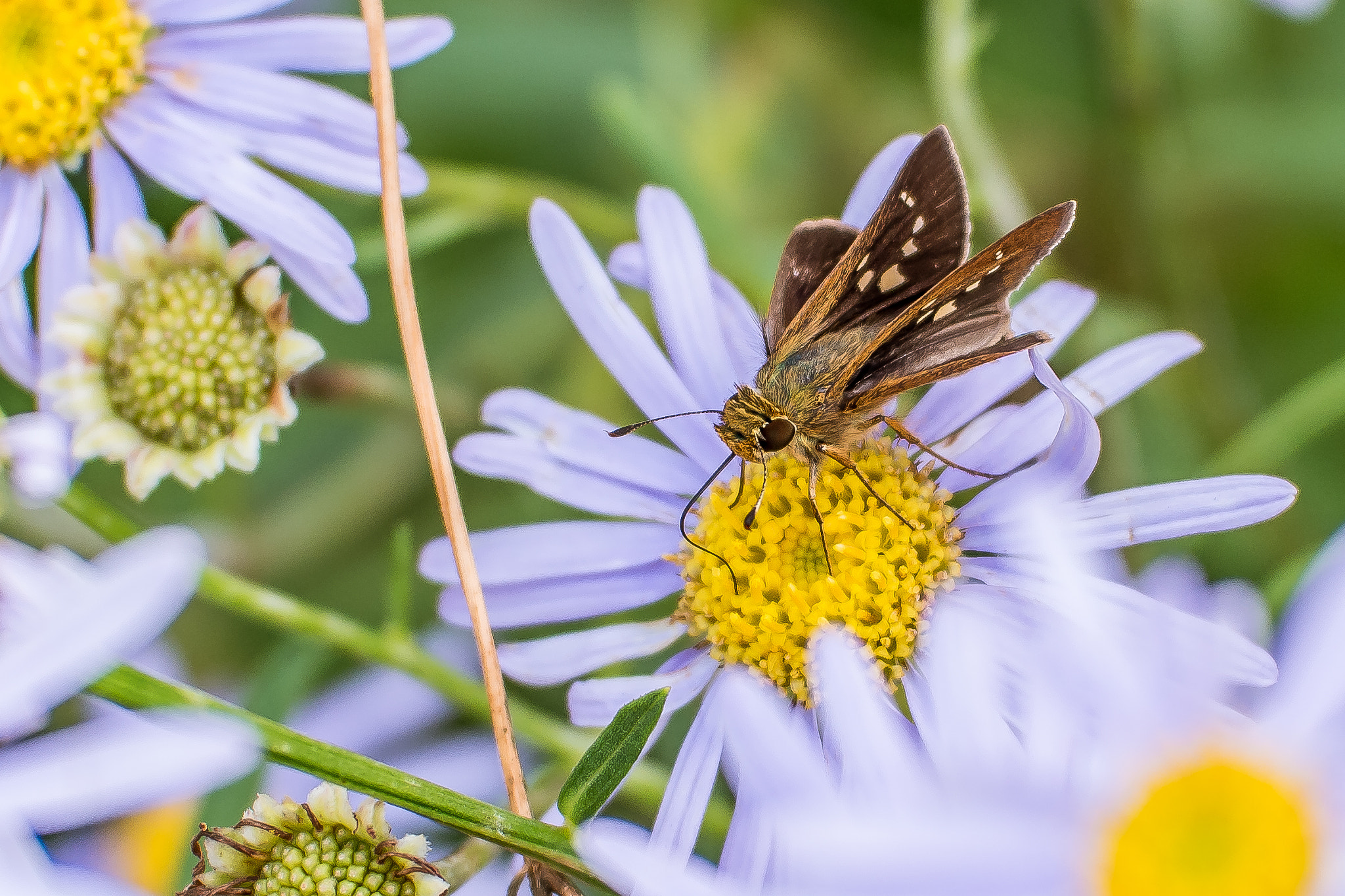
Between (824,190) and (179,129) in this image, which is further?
(824,190)

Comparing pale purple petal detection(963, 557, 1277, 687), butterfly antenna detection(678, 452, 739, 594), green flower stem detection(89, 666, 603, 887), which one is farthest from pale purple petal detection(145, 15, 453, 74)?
pale purple petal detection(963, 557, 1277, 687)

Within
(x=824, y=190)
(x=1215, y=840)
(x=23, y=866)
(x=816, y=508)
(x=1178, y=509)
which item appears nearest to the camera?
(x=23, y=866)

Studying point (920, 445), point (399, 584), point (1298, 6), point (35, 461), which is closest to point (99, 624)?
point (35, 461)

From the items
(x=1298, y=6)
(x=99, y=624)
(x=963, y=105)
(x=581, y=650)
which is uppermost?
(x=1298, y=6)

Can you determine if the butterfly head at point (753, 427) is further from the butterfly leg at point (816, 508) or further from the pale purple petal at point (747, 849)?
the pale purple petal at point (747, 849)

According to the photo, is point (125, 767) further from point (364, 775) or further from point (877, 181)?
point (877, 181)

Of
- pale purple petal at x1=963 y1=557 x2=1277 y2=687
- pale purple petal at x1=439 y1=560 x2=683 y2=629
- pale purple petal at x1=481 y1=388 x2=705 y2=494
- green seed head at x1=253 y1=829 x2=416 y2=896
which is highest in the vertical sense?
pale purple petal at x1=481 y1=388 x2=705 y2=494

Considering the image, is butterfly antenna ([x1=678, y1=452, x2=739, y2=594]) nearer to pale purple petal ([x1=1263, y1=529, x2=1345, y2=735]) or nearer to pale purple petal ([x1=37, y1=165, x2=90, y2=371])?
pale purple petal ([x1=1263, y1=529, x2=1345, y2=735])
